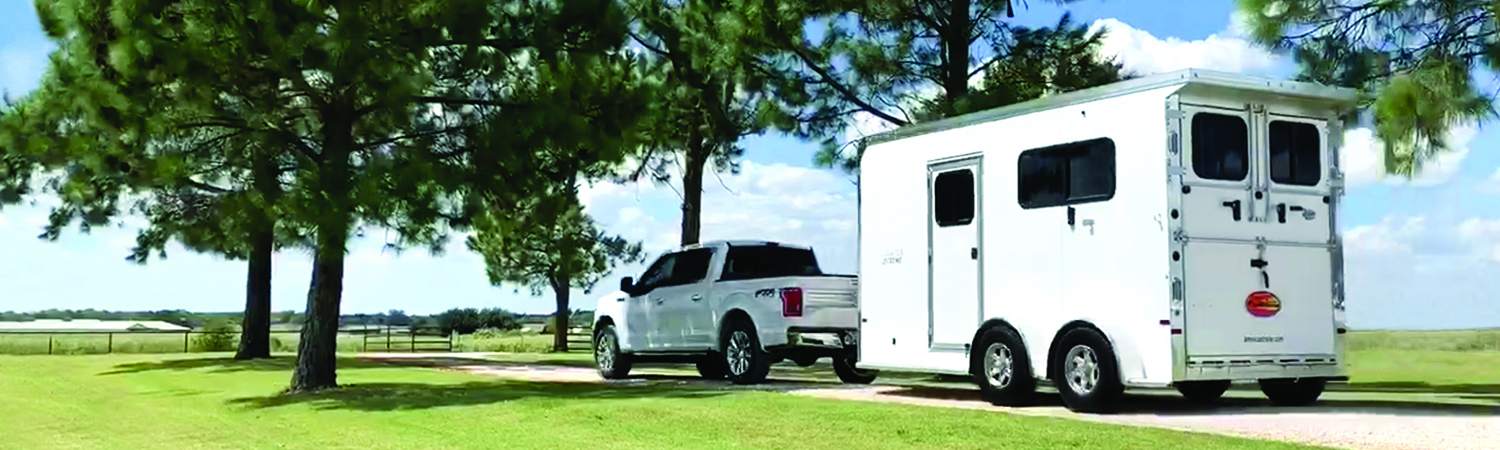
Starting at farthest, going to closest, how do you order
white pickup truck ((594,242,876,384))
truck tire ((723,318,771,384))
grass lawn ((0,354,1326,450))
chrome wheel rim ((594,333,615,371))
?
chrome wheel rim ((594,333,615,371)), truck tire ((723,318,771,384)), white pickup truck ((594,242,876,384)), grass lawn ((0,354,1326,450))

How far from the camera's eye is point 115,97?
15312mm

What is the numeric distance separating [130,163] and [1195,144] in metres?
10.8

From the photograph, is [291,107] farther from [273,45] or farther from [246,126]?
[273,45]

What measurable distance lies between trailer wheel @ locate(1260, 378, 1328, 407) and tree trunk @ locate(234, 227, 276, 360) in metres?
22.8

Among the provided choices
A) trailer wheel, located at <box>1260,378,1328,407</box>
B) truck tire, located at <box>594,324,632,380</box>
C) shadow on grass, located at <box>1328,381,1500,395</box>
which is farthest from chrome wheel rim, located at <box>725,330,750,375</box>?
shadow on grass, located at <box>1328,381,1500,395</box>

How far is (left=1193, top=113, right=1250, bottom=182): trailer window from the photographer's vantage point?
12.0 meters

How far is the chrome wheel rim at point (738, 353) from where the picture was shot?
57.9 feet

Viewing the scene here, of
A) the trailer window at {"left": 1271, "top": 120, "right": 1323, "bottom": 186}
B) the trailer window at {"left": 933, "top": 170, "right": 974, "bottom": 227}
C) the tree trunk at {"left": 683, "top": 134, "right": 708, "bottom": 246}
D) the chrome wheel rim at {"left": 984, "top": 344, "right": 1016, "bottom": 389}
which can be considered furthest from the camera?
the tree trunk at {"left": 683, "top": 134, "right": 708, "bottom": 246}

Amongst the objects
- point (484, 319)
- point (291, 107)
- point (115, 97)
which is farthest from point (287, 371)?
point (484, 319)

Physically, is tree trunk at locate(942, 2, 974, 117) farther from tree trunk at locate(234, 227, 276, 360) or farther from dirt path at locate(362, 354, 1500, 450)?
tree trunk at locate(234, 227, 276, 360)

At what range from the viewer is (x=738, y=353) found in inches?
701

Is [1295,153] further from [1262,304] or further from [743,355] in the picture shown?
[743,355]

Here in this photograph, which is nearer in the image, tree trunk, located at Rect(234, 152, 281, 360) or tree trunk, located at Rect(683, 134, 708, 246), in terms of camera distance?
tree trunk, located at Rect(683, 134, 708, 246)

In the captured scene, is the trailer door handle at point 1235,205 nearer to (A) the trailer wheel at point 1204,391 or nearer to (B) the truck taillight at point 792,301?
(A) the trailer wheel at point 1204,391
